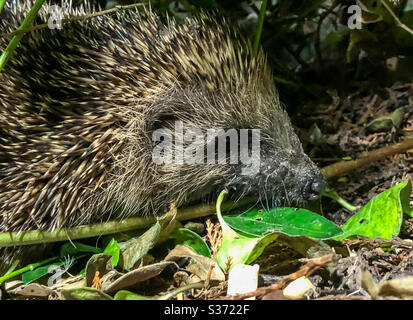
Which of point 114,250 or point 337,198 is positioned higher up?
point 337,198

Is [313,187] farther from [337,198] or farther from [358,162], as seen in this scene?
[358,162]

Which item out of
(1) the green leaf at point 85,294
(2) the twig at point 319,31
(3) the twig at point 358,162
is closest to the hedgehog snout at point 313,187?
(3) the twig at point 358,162

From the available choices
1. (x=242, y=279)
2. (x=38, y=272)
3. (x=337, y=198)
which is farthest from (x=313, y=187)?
(x=38, y=272)

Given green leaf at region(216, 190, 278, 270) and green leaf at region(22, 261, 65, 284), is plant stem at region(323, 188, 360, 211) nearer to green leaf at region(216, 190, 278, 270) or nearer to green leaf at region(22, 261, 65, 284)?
green leaf at region(216, 190, 278, 270)

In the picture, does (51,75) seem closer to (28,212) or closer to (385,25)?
(28,212)

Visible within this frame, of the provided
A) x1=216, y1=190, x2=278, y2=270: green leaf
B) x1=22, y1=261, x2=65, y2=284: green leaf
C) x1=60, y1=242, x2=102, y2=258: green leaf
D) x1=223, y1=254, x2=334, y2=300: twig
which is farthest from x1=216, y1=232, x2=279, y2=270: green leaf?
x1=22, y1=261, x2=65, y2=284: green leaf
